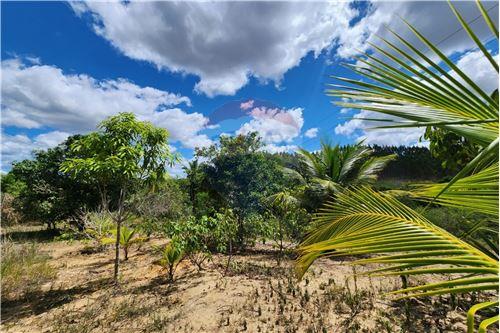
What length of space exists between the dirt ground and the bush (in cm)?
34

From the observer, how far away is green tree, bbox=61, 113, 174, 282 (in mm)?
4645

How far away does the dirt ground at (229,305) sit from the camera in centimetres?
351

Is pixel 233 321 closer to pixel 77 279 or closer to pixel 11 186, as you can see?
pixel 77 279

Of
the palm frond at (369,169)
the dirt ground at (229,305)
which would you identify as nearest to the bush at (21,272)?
the dirt ground at (229,305)

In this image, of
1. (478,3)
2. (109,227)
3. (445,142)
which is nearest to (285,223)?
(445,142)

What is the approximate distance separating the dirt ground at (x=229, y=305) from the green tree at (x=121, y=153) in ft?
6.12

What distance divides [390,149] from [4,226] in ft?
98.8

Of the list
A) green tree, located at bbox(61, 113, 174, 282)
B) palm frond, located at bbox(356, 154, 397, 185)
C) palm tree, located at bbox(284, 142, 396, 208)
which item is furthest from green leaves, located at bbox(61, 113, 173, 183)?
palm frond, located at bbox(356, 154, 397, 185)

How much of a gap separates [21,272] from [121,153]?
177 inches

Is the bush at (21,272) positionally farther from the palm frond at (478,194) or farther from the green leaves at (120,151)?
the palm frond at (478,194)

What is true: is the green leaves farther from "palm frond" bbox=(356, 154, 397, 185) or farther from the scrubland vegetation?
"palm frond" bbox=(356, 154, 397, 185)

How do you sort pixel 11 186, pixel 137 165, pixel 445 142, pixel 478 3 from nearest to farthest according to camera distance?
pixel 478 3
pixel 445 142
pixel 137 165
pixel 11 186

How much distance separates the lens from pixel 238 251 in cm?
871

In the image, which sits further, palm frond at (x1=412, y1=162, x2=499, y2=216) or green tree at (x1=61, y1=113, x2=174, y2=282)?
green tree at (x1=61, y1=113, x2=174, y2=282)
